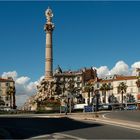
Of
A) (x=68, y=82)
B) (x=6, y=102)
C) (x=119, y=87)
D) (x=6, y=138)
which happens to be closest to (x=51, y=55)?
(x=119, y=87)

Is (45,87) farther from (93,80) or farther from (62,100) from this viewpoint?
(93,80)

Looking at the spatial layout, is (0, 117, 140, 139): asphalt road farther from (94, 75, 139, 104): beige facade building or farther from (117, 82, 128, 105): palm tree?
(94, 75, 139, 104): beige facade building

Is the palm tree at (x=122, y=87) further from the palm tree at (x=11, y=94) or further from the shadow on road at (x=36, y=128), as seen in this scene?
the shadow on road at (x=36, y=128)

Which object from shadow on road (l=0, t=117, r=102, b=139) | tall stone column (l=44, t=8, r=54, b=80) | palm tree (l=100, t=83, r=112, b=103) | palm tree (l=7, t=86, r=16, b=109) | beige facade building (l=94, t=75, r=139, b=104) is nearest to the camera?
shadow on road (l=0, t=117, r=102, b=139)

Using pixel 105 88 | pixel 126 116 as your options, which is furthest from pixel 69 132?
pixel 105 88

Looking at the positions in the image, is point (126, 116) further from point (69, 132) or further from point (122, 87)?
point (122, 87)

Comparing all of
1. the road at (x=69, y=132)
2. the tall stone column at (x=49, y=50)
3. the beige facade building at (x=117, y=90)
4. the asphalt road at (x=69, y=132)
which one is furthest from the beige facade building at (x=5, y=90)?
the asphalt road at (x=69, y=132)

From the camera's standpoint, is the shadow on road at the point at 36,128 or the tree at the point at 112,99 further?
the tree at the point at 112,99

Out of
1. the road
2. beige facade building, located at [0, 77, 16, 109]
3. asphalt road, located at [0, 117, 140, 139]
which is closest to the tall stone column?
beige facade building, located at [0, 77, 16, 109]

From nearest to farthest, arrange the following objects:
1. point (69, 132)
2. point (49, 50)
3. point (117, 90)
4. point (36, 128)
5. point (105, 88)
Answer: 1. point (69, 132)
2. point (36, 128)
3. point (49, 50)
4. point (117, 90)
5. point (105, 88)

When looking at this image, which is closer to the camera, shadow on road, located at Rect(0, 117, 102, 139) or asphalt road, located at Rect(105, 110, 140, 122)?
shadow on road, located at Rect(0, 117, 102, 139)

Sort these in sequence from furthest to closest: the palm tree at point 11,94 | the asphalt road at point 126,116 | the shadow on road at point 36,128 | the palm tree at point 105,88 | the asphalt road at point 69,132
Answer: the palm tree at point 105,88, the palm tree at point 11,94, the asphalt road at point 126,116, the shadow on road at point 36,128, the asphalt road at point 69,132

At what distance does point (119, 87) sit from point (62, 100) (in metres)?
47.6

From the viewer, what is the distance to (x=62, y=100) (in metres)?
122
